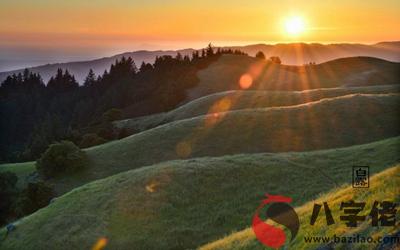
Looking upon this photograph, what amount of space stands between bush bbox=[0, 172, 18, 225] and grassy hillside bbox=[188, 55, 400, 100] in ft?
260

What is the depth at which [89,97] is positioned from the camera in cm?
16925

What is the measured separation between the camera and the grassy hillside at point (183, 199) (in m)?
28.3

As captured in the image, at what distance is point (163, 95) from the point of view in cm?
13025

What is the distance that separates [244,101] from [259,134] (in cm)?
3700

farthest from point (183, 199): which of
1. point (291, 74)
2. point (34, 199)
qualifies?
point (291, 74)

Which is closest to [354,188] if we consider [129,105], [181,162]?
[181,162]

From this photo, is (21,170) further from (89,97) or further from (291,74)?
(291,74)

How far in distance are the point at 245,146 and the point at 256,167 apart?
727 inches

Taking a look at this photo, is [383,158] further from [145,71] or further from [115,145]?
[145,71]

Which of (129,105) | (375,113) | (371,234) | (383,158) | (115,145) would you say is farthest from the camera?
(129,105)

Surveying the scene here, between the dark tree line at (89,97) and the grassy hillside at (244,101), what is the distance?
66.8 ft

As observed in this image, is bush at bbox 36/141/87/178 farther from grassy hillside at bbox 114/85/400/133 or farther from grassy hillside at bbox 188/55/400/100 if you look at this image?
grassy hillside at bbox 188/55/400/100

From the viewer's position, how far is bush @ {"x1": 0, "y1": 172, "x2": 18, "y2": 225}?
5166cm

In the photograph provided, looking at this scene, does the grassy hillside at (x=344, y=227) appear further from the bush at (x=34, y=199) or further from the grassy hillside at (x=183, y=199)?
the bush at (x=34, y=199)
